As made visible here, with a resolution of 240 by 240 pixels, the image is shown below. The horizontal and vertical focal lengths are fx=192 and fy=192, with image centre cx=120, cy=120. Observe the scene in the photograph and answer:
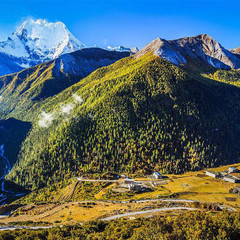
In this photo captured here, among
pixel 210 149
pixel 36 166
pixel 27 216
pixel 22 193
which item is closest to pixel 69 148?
pixel 36 166

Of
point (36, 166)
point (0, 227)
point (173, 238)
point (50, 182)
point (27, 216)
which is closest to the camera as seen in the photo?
point (173, 238)

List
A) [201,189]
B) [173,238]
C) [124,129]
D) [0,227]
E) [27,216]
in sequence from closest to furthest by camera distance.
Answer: [173,238] < [0,227] < [27,216] < [201,189] < [124,129]

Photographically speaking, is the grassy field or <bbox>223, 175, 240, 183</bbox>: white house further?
<bbox>223, 175, 240, 183</bbox>: white house

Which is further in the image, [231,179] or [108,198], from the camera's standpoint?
[231,179]

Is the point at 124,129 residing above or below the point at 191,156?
above

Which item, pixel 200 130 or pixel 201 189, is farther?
pixel 200 130

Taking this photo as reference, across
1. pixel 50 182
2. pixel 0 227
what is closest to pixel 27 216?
pixel 0 227

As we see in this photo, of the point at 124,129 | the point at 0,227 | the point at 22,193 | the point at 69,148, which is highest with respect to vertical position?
the point at 124,129

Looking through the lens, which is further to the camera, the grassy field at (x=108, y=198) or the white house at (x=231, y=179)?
the white house at (x=231, y=179)

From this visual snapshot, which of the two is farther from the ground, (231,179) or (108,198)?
(108,198)

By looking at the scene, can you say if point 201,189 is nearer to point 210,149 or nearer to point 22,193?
point 210,149
